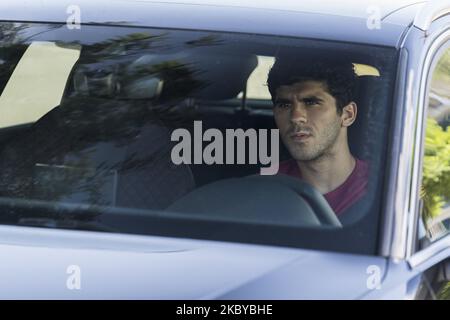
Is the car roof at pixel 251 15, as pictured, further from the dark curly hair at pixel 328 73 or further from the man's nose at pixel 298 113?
the man's nose at pixel 298 113

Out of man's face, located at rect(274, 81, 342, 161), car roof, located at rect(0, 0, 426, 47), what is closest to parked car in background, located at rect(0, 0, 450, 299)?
car roof, located at rect(0, 0, 426, 47)

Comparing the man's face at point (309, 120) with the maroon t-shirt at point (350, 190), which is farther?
the man's face at point (309, 120)

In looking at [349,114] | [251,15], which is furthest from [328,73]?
[251,15]

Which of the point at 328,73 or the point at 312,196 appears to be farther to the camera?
the point at 328,73

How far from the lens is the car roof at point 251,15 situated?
3.41 metres

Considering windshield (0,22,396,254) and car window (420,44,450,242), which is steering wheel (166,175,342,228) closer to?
windshield (0,22,396,254)

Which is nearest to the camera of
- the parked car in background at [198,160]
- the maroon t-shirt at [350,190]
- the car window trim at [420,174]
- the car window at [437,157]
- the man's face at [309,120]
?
the parked car in background at [198,160]

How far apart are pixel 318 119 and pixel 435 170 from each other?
374 millimetres

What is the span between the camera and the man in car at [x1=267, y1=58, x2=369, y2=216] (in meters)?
3.42

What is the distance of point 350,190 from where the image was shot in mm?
3275

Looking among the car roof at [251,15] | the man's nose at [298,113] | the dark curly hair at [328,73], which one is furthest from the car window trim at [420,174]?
the man's nose at [298,113]

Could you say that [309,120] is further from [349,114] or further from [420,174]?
[420,174]

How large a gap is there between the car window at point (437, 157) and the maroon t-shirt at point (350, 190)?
0.56 feet

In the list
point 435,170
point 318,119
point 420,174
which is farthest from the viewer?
point 318,119
